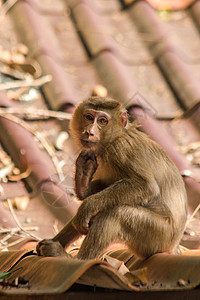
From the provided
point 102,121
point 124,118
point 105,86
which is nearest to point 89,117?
point 102,121

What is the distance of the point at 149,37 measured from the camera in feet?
16.9

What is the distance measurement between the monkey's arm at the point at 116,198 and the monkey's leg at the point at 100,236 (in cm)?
9

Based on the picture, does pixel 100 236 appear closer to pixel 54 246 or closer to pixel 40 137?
pixel 54 246

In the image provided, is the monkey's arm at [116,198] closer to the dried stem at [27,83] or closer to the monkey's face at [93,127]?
the monkey's face at [93,127]

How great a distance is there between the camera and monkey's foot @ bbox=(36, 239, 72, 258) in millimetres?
2385

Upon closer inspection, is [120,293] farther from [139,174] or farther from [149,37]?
[149,37]

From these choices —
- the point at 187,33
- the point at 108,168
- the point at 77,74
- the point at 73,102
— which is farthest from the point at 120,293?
the point at 187,33

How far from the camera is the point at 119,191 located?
2.41 m

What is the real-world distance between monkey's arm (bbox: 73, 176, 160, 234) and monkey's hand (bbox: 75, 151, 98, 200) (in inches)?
5.7

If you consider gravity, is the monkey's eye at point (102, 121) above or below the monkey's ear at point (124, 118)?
above

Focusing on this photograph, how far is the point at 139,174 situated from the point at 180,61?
2.57m

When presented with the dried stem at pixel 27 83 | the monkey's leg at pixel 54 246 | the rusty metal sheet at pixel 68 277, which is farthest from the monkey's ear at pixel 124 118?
the dried stem at pixel 27 83

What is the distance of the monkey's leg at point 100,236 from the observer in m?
2.26

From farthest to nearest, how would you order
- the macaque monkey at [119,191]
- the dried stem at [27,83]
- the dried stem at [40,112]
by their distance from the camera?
the dried stem at [27,83] → the dried stem at [40,112] → the macaque monkey at [119,191]
